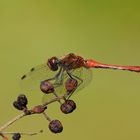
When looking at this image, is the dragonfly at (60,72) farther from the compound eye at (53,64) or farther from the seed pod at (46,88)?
the seed pod at (46,88)

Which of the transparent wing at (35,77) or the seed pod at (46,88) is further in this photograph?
the transparent wing at (35,77)

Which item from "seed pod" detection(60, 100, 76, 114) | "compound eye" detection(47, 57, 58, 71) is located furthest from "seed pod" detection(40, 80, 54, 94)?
"compound eye" detection(47, 57, 58, 71)

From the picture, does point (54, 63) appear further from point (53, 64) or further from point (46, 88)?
point (46, 88)

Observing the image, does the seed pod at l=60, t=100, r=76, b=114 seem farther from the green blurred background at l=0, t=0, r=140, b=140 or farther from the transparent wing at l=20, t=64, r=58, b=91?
the green blurred background at l=0, t=0, r=140, b=140

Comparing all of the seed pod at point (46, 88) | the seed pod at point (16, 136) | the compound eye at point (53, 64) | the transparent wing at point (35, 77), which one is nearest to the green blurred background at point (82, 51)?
the transparent wing at point (35, 77)

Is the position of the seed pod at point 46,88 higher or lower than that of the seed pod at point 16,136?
higher

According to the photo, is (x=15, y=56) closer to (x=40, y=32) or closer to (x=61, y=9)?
(x=40, y=32)

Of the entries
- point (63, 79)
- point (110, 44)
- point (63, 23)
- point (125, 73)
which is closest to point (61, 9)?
point (63, 23)

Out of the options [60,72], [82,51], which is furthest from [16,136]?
[82,51]
